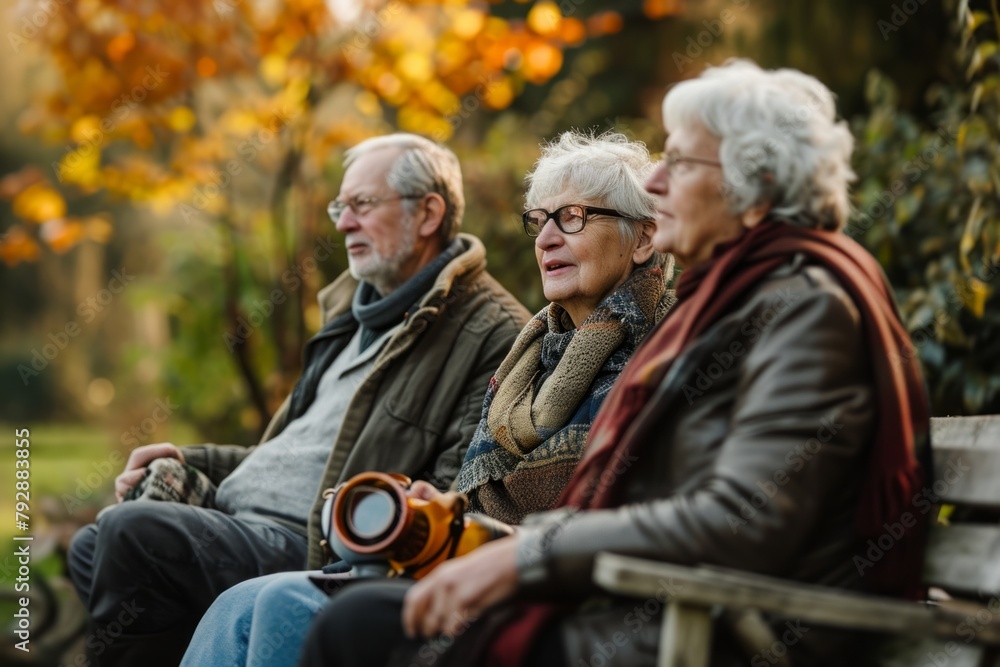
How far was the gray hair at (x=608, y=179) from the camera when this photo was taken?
3.01 meters

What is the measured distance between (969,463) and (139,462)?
2491 mm

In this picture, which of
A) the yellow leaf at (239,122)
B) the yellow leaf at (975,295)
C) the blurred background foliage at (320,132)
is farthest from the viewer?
the yellow leaf at (239,122)

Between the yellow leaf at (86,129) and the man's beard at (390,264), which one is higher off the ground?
the yellow leaf at (86,129)

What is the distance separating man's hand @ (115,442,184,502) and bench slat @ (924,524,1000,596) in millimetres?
2352

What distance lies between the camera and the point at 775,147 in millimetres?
2129

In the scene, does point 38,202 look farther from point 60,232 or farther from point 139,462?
point 139,462

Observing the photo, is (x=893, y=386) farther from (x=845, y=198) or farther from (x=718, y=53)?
(x=718, y=53)

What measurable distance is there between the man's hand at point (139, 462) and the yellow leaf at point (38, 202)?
3064 millimetres

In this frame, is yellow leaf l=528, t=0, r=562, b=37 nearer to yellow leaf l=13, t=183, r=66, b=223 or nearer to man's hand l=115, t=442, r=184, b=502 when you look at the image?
yellow leaf l=13, t=183, r=66, b=223

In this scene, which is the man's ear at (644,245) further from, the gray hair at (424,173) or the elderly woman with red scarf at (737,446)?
the gray hair at (424,173)

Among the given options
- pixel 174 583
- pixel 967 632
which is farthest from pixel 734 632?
pixel 174 583

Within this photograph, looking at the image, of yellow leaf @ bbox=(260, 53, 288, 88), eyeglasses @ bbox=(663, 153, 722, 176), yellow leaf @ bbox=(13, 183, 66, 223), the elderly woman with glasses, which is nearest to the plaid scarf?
the elderly woman with glasses

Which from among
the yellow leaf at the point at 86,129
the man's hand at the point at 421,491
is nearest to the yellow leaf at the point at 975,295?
the man's hand at the point at 421,491

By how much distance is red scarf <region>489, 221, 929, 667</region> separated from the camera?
190cm
